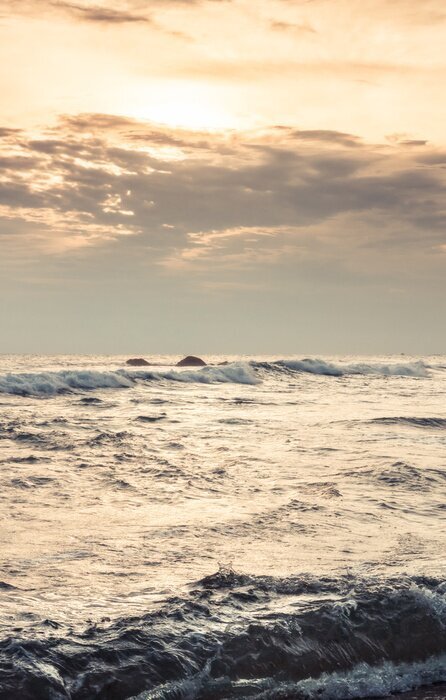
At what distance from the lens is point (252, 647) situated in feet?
16.1

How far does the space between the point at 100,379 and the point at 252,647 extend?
1073 inches

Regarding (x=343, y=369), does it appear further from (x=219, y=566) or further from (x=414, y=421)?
(x=219, y=566)

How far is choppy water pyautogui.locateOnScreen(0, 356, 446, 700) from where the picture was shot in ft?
15.4

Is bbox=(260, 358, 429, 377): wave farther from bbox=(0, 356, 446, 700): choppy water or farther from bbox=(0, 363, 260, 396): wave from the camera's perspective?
bbox=(0, 356, 446, 700): choppy water

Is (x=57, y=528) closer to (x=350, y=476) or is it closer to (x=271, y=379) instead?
(x=350, y=476)

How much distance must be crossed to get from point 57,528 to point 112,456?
498 centimetres

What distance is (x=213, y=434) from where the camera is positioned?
16453mm

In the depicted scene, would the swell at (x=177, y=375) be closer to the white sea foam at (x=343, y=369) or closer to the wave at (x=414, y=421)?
the white sea foam at (x=343, y=369)

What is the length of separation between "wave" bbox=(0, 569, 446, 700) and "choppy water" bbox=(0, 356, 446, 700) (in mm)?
12

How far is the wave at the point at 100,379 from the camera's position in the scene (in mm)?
27875

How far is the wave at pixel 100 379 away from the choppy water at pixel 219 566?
43.0 feet

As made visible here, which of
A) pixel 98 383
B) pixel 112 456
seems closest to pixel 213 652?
pixel 112 456

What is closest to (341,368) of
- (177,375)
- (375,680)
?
(177,375)

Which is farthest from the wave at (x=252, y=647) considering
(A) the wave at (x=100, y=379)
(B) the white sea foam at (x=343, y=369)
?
(B) the white sea foam at (x=343, y=369)
